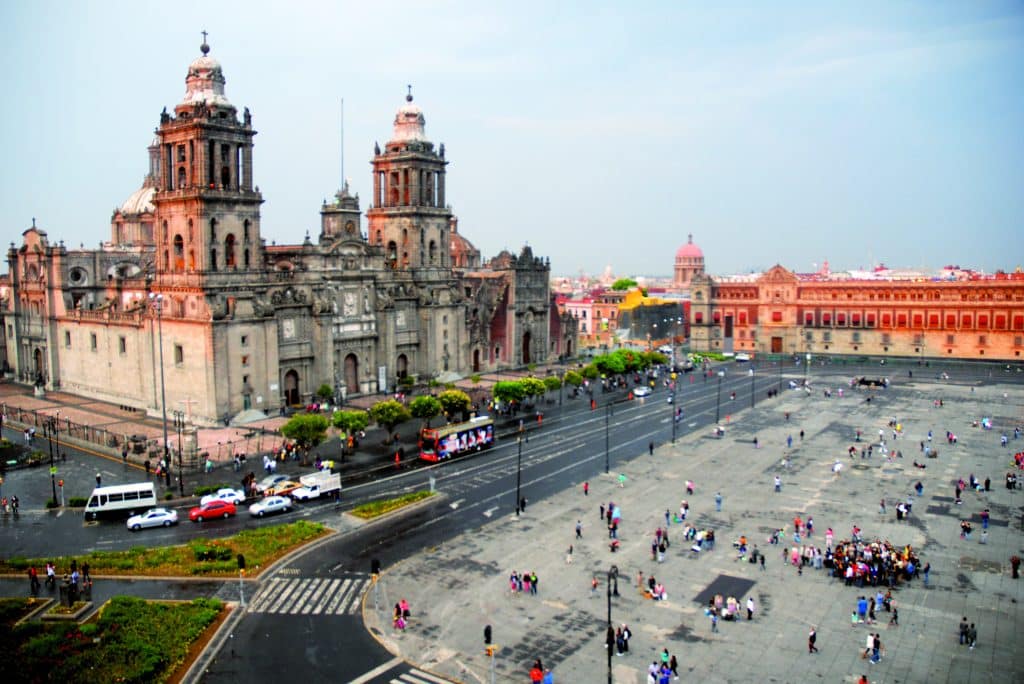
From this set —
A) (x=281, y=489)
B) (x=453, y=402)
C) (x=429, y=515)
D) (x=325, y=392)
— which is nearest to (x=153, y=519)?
(x=281, y=489)

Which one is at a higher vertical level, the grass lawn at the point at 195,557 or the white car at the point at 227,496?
the white car at the point at 227,496

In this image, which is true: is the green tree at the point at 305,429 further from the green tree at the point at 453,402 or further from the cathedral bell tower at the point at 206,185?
the cathedral bell tower at the point at 206,185

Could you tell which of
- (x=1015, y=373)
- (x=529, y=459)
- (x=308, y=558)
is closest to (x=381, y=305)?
(x=529, y=459)

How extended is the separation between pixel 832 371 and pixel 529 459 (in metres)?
68.4

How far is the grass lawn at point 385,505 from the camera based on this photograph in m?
48.3

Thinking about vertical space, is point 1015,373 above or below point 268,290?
below

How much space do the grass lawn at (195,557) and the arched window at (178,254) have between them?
3631 cm

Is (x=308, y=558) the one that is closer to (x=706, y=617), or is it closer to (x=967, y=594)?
(x=706, y=617)

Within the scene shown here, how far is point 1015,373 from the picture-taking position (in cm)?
11212

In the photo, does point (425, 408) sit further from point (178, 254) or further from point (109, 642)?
point (109, 642)

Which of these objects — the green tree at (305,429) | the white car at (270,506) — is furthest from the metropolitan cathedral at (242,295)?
the white car at (270,506)

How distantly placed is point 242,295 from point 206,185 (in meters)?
9.67

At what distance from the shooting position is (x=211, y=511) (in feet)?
157

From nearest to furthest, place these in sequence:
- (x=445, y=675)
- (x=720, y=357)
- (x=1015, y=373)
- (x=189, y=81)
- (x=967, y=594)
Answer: (x=445, y=675) → (x=967, y=594) → (x=189, y=81) → (x=1015, y=373) → (x=720, y=357)
